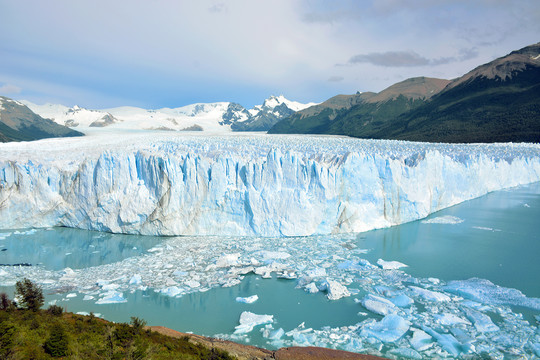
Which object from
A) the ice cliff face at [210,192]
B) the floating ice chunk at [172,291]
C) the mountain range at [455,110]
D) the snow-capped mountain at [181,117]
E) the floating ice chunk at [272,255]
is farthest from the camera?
the snow-capped mountain at [181,117]

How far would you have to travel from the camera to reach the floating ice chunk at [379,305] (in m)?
7.44

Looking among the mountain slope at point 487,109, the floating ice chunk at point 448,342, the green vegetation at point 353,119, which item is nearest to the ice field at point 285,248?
the floating ice chunk at point 448,342

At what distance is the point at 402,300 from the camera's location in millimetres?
7824

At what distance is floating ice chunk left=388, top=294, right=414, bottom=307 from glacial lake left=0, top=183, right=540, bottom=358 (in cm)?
16

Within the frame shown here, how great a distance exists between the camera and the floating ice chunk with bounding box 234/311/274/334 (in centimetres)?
694

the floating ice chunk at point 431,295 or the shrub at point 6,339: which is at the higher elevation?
the shrub at point 6,339

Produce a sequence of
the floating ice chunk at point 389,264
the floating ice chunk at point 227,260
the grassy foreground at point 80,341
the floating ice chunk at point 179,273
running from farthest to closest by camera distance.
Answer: the floating ice chunk at point 227,260 < the floating ice chunk at point 389,264 < the floating ice chunk at point 179,273 < the grassy foreground at point 80,341

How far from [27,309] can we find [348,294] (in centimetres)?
664

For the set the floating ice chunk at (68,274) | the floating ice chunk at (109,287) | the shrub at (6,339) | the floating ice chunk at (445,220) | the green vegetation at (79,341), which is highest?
the shrub at (6,339)

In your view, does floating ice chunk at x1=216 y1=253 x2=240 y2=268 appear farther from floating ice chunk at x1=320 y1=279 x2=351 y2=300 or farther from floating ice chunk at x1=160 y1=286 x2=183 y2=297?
floating ice chunk at x1=320 y1=279 x2=351 y2=300

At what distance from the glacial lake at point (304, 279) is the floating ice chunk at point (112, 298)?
34 millimetres

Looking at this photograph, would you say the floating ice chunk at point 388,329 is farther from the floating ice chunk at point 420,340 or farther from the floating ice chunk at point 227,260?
the floating ice chunk at point 227,260

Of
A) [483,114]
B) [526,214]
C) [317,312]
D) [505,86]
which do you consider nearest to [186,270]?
[317,312]

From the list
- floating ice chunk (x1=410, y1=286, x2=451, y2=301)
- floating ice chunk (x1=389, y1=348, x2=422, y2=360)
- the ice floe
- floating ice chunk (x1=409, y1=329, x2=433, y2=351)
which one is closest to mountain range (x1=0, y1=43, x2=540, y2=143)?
the ice floe
